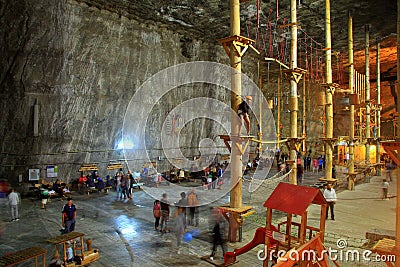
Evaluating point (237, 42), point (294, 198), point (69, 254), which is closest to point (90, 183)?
point (69, 254)

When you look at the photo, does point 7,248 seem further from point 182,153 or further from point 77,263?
point 182,153

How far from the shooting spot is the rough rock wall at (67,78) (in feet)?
44.9

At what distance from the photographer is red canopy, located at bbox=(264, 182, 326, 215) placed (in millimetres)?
4961

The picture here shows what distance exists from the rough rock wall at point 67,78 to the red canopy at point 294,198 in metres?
13.4

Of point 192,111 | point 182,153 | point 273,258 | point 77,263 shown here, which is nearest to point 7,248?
point 77,263

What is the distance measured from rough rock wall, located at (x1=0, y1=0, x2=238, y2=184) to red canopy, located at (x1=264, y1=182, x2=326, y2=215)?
1335 centimetres

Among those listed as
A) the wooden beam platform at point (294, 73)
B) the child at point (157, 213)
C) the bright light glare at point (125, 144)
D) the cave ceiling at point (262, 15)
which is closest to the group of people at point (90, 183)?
the bright light glare at point (125, 144)

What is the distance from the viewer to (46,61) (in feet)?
46.9

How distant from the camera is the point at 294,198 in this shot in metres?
5.17

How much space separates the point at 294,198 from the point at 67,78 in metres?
14.0

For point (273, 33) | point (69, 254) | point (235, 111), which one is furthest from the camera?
point (273, 33)

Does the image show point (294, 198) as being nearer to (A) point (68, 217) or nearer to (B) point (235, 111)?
(B) point (235, 111)

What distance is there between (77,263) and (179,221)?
8.93 ft

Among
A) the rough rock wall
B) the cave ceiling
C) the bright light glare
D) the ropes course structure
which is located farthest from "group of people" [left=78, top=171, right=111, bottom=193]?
the ropes course structure
